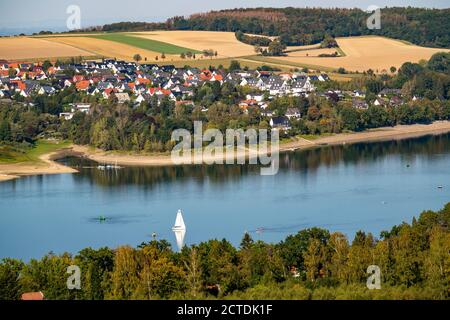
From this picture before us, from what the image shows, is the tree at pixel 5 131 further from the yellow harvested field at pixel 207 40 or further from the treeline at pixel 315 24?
the treeline at pixel 315 24

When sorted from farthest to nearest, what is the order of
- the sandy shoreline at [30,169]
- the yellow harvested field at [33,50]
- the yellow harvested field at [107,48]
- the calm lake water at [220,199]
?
1. the yellow harvested field at [107,48]
2. the yellow harvested field at [33,50]
3. the sandy shoreline at [30,169]
4. the calm lake water at [220,199]

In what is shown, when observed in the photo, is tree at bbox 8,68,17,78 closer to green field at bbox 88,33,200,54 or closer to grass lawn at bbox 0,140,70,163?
green field at bbox 88,33,200,54

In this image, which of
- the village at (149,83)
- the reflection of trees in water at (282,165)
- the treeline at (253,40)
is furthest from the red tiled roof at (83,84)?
the reflection of trees in water at (282,165)

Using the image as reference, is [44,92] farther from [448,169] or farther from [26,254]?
[26,254]

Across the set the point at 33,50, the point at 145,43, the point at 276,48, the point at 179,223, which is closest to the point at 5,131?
the point at 179,223

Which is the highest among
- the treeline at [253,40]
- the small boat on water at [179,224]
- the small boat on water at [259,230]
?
the treeline at [253,40]

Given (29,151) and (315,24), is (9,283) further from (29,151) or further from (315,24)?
(315,24)
